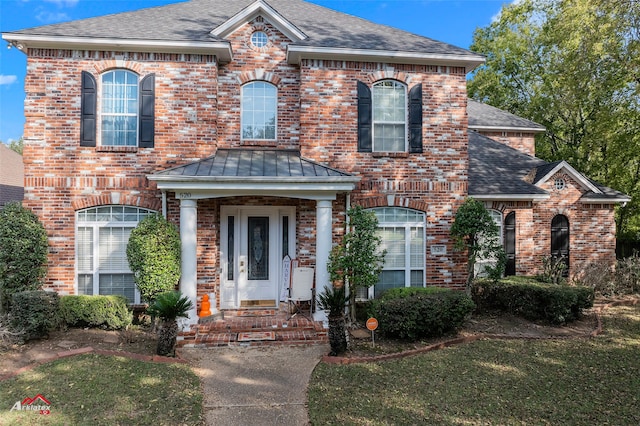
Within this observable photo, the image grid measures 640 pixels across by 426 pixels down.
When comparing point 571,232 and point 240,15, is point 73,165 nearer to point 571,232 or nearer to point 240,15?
point 240,15

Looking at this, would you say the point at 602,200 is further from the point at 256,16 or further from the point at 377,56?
the point at 256,16

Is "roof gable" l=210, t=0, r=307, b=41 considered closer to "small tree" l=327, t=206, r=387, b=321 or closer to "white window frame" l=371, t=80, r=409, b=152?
"white window frame" l=371, t=80, r=409, b=152

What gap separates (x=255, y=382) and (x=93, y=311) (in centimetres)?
413

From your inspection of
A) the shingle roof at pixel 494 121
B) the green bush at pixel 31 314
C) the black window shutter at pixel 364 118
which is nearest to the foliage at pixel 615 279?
the shingle roof at pixel 494 121

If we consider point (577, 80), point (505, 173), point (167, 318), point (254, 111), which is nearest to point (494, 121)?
point (577, 80)

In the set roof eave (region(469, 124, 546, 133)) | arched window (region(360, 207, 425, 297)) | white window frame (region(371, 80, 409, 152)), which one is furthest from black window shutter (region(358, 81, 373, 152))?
roof eave (region(469, 124, 546, 133))

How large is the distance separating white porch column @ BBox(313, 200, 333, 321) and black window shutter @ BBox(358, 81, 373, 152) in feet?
6.30

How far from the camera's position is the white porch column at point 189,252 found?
7.53 meters

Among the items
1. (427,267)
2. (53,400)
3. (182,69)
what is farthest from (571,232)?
(53,400)

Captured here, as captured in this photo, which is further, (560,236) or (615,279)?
(560,236)

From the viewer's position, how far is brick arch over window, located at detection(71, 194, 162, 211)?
812cm

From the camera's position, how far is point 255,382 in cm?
562

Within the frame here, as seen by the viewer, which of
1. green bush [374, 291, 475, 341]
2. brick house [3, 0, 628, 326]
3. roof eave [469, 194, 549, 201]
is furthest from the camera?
roof eave [469, 194, 549, 201]

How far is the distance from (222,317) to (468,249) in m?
6.14
